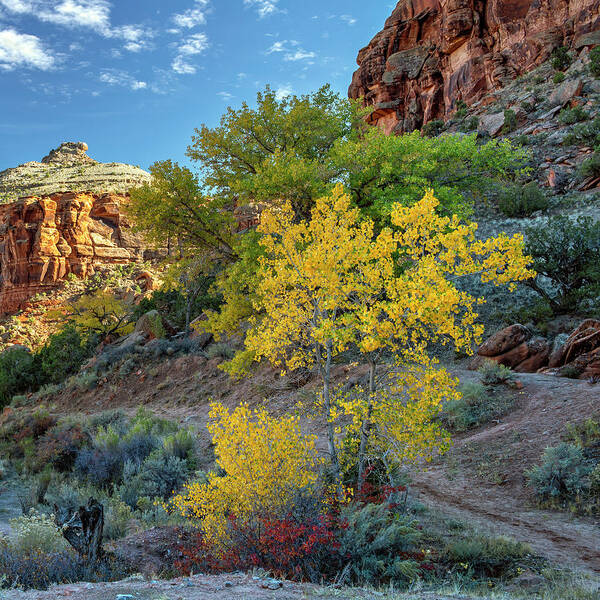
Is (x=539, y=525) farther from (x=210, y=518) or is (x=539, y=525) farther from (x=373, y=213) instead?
(x=373, y=213)

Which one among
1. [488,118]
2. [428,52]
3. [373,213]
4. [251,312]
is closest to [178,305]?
[251,312]

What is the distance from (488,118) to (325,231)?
37901 mm

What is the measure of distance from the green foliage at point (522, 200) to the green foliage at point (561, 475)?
62.8ft

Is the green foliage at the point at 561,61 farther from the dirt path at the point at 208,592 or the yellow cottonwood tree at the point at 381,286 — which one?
the dirt path at the point at 208,592

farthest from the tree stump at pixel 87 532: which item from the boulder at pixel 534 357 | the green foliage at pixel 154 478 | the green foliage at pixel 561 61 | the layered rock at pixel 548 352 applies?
the green foliage at pixel 561 61

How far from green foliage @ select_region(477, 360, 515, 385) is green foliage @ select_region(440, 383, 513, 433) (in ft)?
0.96

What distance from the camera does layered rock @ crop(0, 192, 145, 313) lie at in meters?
51.5

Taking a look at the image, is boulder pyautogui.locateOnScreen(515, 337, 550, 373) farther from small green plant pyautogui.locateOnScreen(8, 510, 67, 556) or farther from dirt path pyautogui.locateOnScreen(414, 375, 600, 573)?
small green plant pyautogui.locateOnScreen(8, 510, 67, 556)

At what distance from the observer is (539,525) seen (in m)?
6.05

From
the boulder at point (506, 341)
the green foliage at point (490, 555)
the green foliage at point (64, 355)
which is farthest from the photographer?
the green foliage at point (64, 355)

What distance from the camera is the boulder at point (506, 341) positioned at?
1205cm

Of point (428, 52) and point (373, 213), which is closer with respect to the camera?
point (373, 213)

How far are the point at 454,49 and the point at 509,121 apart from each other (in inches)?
885

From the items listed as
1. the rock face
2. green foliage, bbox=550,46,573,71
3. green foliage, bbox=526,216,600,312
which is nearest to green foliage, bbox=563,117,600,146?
green foliage, bbox=550,46,573,71
